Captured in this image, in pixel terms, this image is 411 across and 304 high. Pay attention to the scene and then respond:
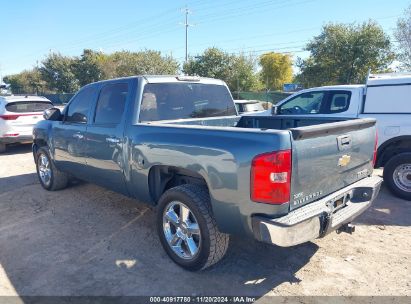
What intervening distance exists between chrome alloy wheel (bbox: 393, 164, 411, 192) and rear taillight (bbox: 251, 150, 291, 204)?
3.76 metres


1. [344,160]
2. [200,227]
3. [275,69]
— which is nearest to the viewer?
[200,227]

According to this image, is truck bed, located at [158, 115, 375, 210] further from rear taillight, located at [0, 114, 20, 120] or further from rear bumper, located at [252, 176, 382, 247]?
rear taillight, located at [0, 114, 20, 120]

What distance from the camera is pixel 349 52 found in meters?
27.0

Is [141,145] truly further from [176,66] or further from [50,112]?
[176,66]

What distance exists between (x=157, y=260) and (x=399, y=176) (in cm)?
417

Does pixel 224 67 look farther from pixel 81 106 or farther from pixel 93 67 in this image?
pixel 81 106

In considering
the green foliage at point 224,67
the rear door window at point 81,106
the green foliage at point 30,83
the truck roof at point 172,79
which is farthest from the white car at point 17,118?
the green foliage at point 30,83

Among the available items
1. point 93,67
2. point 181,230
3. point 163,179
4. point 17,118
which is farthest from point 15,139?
point 93,67

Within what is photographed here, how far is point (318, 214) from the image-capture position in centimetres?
280

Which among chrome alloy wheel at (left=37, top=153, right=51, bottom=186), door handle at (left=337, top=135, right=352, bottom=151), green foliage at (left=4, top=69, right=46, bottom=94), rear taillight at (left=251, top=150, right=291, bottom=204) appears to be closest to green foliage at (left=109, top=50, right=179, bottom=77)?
green foliage at (left=4, top=69, right=46, bottom=94)

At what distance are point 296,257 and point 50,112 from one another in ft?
13.9

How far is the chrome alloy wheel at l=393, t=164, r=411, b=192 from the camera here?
5496 millimetres

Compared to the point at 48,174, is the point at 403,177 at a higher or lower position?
higher

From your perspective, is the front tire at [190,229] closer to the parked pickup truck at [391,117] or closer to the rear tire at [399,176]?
the parked pickup truck at [391,117]
